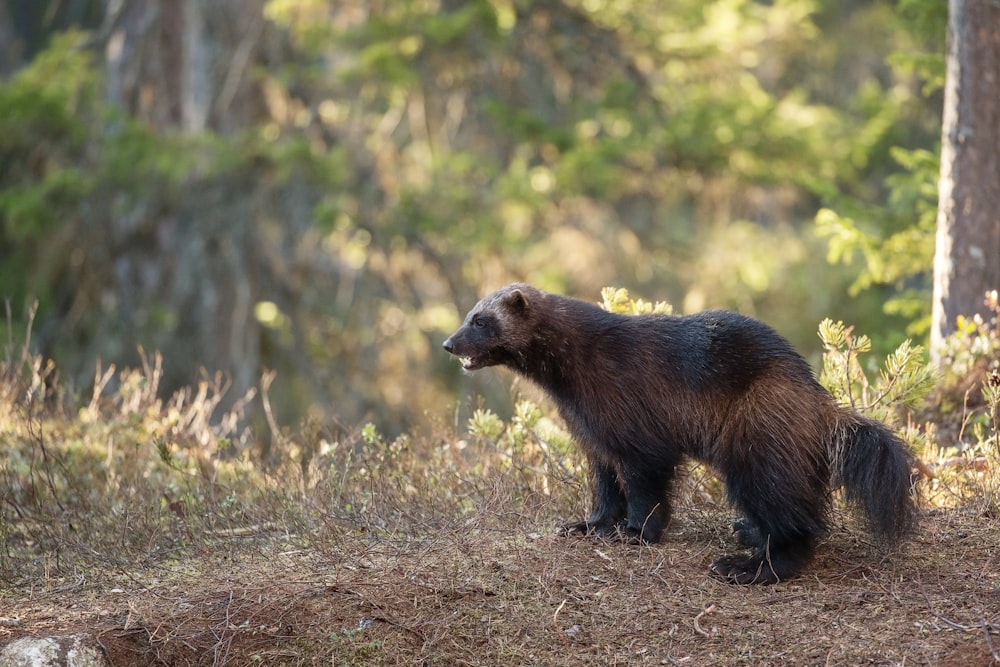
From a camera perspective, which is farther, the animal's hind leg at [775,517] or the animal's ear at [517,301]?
the animal's ear at [517,301]

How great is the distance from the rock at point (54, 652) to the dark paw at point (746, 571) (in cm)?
288

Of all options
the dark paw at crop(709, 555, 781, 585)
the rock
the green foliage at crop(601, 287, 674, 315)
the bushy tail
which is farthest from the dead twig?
the rock

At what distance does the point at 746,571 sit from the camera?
18.8ft

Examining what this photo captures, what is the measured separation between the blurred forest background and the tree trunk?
6.29 metres

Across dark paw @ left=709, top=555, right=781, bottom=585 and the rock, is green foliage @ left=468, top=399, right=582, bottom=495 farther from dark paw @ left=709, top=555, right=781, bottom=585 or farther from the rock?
the rock

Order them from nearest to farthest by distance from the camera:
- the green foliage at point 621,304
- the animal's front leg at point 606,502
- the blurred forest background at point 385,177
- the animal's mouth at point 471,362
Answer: the animal's front leg at point 606,502
the animal's mouth at point 471,362
the green foliage at point 621,304
the blurred forest background at point 385,177

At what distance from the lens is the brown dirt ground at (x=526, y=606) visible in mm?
5129

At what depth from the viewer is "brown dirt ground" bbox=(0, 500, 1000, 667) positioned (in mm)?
5129

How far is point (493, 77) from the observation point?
16.6m

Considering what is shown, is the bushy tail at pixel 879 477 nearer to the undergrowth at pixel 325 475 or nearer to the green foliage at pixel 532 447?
the undergrowth at pixel 325 475

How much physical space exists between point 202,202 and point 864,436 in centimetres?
1311

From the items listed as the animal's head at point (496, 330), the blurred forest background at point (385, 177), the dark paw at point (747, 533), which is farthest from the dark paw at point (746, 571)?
the blurred forest background at point (385, 177)

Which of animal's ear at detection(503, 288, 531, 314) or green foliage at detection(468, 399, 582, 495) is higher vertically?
animal's ear at detection(503, 288, 531, 314)

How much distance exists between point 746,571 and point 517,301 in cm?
194
